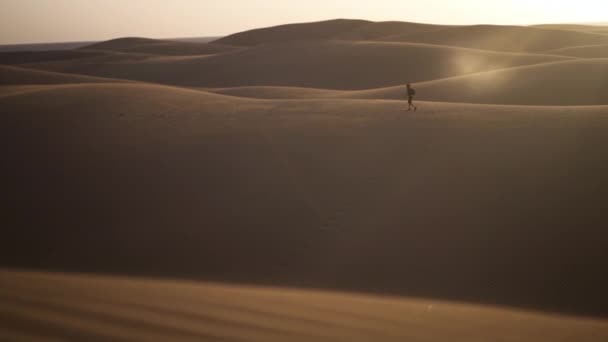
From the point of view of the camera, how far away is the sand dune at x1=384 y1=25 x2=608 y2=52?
134ft

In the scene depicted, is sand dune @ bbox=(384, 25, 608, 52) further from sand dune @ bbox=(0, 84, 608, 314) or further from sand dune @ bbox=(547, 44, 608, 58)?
sand dune @ bbox=(0, 84, 608, 314)

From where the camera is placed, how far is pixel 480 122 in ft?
30.5

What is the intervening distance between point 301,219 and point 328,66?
26.8m

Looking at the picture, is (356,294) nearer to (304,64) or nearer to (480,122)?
(480,122)

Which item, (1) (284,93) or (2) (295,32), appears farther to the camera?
(2) (295,32)

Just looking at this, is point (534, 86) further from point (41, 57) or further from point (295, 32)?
point (41, 57)

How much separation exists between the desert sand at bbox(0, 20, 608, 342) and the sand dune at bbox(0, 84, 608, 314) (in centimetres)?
3

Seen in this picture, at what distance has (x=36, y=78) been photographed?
2669 cm

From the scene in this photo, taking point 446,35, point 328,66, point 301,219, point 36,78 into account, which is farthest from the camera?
point 446,35

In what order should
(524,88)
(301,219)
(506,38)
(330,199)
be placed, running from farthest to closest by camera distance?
(506,38) → (524,88) → (330,199) → (301,219)

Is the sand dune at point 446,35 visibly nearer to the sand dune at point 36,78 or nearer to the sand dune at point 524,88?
the sand dune at point 524,88

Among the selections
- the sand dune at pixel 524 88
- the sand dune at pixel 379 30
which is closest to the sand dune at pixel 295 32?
the sand dune at pixel 379 30

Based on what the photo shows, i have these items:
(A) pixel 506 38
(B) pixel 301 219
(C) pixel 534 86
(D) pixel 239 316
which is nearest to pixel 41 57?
(A) pixel 506 38

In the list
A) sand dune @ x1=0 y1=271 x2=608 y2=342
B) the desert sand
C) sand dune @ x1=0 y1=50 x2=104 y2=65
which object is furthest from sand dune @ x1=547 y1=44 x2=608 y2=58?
sand dune @ x1=0 y1=50 x2=104 y2=65
